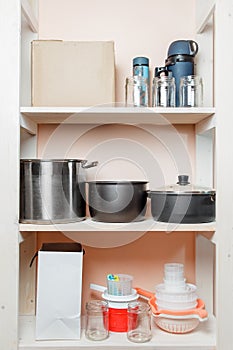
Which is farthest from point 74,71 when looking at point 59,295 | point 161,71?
point 59,295

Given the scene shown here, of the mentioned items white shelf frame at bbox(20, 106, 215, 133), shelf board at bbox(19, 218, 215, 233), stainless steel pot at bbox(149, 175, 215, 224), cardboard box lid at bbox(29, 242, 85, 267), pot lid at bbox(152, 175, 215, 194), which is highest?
white shelf frame at bbox(20, 106, 215, 133)

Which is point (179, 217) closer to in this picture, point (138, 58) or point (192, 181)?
point (192, 181)

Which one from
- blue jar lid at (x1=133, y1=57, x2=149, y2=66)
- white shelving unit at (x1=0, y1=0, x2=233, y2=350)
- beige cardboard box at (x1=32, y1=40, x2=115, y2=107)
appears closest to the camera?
white shelving unit at (x1=0, y1=0, x2=233, y2=350)

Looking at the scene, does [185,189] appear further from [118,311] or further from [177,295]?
[118,311]

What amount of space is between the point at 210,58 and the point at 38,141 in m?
0.66

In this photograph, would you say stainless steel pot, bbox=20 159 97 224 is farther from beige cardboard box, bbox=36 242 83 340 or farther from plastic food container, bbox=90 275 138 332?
plastic food container, bbox=90 275 138 332

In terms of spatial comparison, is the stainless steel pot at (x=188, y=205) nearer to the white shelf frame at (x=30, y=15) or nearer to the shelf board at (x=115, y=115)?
the shelf board at (x=115, y=115)

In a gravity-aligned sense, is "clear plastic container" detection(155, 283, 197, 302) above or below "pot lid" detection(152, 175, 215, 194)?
below

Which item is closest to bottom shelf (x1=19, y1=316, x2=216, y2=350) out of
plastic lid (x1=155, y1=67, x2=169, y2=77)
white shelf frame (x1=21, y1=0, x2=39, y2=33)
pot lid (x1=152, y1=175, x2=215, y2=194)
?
pot lid (x1=152, y1=175, x2=215, y2=194)

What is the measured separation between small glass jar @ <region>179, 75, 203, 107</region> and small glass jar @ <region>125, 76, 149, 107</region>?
12 centimetres

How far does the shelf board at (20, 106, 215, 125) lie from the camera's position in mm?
1302
